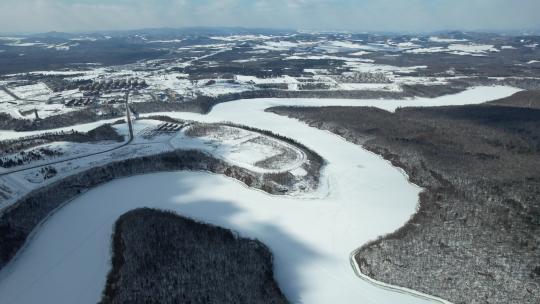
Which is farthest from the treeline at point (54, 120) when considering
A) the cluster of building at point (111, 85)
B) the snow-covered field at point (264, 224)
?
the snow-covered field at point (264, 224)

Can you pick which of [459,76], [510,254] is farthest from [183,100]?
[459,76]

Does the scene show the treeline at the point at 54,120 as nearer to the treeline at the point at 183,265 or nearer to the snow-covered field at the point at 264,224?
the snow-covered field at the point at 264,224

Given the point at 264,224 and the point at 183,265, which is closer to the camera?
the point at 183,265

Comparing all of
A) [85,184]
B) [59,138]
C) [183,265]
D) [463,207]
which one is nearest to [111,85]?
[59,138]

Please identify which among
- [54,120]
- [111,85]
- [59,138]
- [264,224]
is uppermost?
[59,138]

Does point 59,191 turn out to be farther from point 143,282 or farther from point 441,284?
point 441,284

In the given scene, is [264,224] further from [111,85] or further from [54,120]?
[111,85]

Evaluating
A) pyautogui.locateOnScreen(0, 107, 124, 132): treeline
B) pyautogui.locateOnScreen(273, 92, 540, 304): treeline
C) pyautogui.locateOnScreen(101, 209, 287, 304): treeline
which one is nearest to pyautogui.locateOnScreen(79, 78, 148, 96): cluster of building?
pyautogui.locateOnScreen(0, 107, 124, 132): treeline
